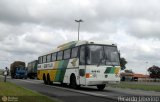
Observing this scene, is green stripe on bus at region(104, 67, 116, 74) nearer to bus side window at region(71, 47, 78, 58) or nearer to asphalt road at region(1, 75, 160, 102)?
asphalt road at region(1, 75, 160, 102)

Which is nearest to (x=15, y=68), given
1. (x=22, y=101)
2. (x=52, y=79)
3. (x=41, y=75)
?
(x=41, y=75)

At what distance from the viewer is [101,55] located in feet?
86.1

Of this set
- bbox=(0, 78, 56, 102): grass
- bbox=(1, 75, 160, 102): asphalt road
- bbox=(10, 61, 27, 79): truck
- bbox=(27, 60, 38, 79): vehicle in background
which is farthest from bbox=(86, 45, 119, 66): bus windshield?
bbox=(10, 61, 27, 79): truck

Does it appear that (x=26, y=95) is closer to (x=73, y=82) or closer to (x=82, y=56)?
(x=82, y=56)

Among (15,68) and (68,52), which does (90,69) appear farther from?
(15,68)

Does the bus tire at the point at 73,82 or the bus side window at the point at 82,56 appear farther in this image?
the bus tire at the point at 73,82

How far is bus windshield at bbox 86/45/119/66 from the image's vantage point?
85.6ft

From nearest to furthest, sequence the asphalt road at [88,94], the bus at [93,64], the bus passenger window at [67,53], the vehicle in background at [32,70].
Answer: the asphalt road at [88,94], the bus at [93,64], the bus passenger window at [67,53], the vehicle in background at [32,70]

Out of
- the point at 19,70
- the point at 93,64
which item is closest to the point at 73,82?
the point at 93,64

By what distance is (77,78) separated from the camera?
2708 cm

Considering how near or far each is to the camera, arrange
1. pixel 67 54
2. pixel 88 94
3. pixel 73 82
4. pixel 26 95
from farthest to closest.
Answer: pixel 67 54, pixel 73 82, pixel 88 94, pixel 26 95

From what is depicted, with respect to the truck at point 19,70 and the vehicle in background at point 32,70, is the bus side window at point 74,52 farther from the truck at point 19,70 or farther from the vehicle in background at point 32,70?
the truck at point 19,70

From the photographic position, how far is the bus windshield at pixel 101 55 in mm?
26078

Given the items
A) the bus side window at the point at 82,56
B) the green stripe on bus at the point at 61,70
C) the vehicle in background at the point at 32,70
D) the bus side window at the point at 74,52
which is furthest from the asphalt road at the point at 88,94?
the vehicle in background at the point at 32,70
